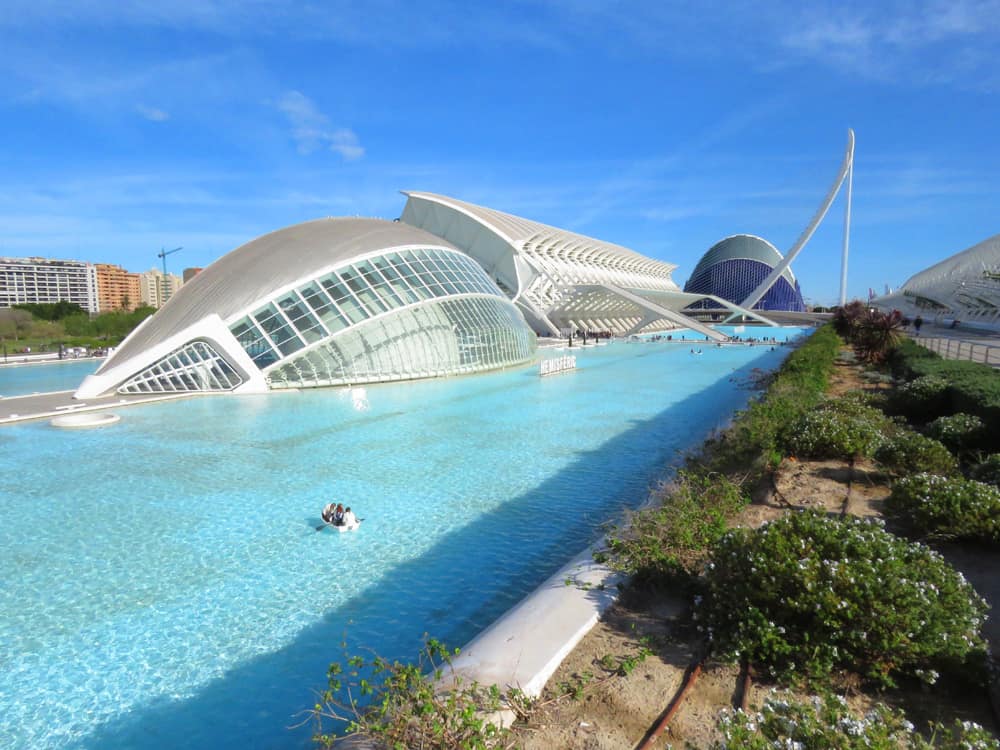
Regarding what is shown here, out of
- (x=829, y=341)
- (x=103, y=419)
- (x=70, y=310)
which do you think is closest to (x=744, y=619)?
(x=103, y=419)


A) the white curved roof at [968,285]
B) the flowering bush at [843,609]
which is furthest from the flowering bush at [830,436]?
the white curved roof at [968,285]

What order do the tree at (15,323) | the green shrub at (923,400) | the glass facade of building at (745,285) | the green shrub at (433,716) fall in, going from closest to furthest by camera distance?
the green shrub at (433,716) < the green shrub at (923,400) < the tree at (15,323) < the glass facade of building at (745,285)

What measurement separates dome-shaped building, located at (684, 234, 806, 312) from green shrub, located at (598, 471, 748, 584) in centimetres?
11039

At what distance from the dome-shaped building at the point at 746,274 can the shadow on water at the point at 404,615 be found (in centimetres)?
10790

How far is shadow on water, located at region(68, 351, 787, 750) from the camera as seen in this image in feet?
14.6

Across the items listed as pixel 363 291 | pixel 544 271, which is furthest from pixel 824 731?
pixel 544 271

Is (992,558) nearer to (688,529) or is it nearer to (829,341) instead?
(688,529)

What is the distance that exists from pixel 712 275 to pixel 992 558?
382 feet

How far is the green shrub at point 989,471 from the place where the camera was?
287 inches

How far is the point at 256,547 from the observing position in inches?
298

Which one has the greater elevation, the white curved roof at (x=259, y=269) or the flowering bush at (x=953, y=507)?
the white curved roof at (x=259, y=269)

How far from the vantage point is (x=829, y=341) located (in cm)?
2647

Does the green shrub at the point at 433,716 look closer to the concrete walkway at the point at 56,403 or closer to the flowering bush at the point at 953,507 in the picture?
the flowering bush at the point at 953,507

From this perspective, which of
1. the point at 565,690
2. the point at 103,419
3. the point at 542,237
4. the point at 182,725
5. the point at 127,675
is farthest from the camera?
the point at 542,237
